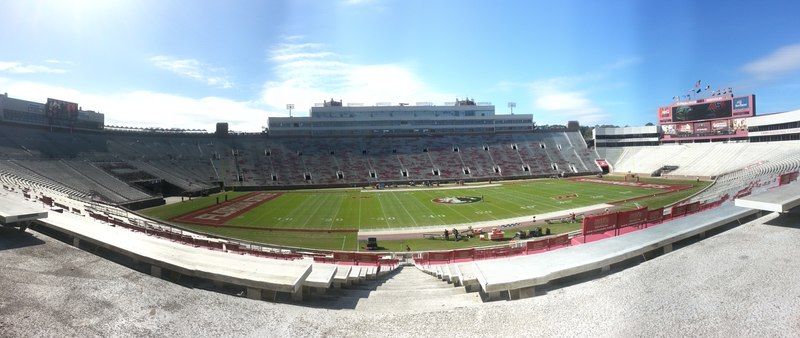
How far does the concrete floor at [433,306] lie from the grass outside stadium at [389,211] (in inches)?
612

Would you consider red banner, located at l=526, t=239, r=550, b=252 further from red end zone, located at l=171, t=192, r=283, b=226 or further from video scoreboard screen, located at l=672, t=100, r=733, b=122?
video scoreboard screen, located at l=672, t=100, r=733, b=122

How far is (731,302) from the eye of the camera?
688 centimetres

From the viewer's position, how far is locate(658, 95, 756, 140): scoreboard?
6094cm

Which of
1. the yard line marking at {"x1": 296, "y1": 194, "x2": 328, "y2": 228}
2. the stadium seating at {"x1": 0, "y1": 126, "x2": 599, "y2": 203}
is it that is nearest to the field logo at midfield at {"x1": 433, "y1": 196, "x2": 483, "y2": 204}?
the yard line marking at {"x1": 296, "y1": 194, "x2": 328, "y2": 228}

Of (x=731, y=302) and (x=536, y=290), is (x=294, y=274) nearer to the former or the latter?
(x=536, y=290)

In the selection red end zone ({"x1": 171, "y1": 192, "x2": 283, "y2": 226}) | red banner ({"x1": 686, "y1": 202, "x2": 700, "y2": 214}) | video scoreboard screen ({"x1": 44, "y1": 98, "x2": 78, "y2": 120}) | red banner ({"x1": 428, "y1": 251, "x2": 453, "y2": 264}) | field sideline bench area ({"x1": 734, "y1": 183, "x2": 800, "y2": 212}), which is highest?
video scoreboard screen ({"x1": 44, "y1": 98, "x2": 78, "y2": 120})

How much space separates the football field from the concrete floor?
22442 mm

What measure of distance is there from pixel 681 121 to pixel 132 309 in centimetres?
8049

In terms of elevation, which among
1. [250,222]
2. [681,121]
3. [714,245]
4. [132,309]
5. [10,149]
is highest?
[681,121]

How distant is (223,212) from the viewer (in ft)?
127

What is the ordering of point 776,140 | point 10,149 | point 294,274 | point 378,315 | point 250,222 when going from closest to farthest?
point 378,315 → point 294,274 → point 250,222 → point 10,149 → point 776,140

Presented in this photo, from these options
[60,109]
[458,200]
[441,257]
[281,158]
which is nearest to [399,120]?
[281,158]

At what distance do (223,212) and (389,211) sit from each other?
50.7ft

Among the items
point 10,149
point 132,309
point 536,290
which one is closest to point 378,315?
point 536,290
